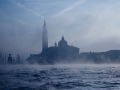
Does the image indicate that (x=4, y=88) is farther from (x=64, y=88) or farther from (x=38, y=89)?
(x=64, y=88)

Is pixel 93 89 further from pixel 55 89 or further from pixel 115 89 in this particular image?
pixel 55 89

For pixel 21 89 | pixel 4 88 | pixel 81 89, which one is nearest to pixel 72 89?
pixel 81 89

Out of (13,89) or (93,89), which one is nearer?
(13,89)

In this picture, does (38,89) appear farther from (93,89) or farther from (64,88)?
(93,89)

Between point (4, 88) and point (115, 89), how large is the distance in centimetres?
785

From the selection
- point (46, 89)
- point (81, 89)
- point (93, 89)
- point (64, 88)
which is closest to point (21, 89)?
point (46, 89)

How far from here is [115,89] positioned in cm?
1391

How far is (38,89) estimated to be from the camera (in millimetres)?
12930

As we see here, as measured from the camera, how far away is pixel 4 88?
42.5 feet

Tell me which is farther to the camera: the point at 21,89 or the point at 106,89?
the point at 106,89

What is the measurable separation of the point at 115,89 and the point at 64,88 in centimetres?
371

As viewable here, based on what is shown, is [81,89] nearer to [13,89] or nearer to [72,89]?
[72,89]

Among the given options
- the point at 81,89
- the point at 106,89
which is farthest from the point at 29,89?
the point at 106,89

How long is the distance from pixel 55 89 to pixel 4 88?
11.4 ft
